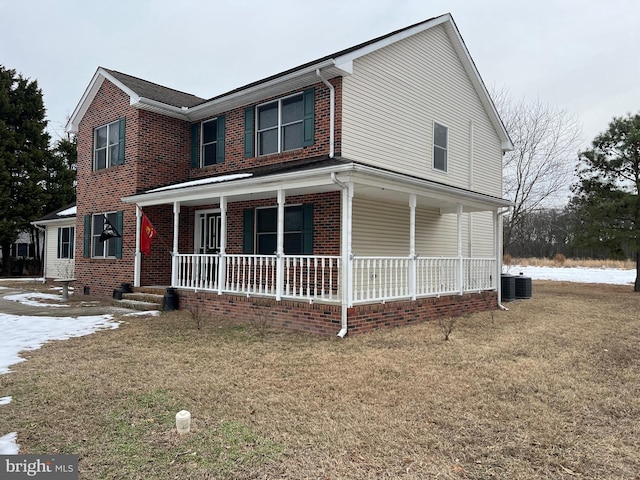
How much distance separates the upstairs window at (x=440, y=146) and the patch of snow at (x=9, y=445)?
11678 mm

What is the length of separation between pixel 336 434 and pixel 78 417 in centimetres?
237

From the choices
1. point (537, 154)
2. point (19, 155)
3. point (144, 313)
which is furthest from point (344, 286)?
point (19, 155)

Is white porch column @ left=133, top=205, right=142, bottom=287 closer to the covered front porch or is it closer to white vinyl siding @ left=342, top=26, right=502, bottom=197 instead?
the covered front porch

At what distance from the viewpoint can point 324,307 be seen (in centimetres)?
808

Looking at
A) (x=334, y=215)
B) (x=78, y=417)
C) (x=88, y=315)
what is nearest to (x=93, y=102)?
(x=88, y=315)

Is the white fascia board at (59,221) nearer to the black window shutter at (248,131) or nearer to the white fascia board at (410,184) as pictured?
the black window shutter at (248,131)

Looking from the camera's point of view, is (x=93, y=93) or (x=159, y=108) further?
(x=93, y=93)

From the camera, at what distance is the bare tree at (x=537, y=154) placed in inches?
953

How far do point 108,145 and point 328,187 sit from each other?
350 inches

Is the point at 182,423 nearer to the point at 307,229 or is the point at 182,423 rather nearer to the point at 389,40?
the point at 307,229

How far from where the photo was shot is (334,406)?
4410 millimetres

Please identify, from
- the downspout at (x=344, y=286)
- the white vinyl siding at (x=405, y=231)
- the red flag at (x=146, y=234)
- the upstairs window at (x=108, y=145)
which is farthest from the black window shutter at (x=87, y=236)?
the downspout at (x=344, y=286)

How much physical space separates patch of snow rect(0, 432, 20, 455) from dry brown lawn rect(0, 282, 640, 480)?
2.2 inches

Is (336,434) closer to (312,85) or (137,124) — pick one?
(312,85)
